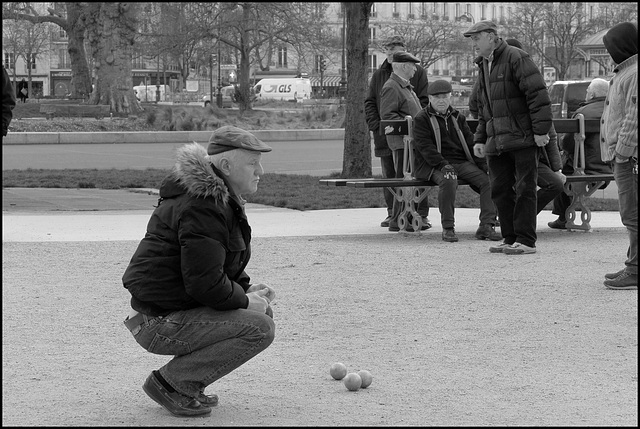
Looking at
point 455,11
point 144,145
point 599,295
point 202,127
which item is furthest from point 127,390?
point 455,11

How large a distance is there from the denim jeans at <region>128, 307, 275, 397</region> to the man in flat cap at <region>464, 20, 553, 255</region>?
15.8 ft

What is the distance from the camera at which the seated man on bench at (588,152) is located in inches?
436

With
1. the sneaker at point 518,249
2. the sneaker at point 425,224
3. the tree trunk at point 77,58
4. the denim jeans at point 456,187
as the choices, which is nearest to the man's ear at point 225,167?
the sneaker at point 518,249

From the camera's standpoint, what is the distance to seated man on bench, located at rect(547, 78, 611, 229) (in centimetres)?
1106

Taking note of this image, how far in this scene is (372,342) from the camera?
6086mm

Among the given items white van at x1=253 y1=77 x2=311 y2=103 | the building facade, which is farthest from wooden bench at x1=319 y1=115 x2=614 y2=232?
white van at x1=253 y1=77 x2=311 y2=103

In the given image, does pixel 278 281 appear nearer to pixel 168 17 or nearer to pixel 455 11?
pixel 168 17

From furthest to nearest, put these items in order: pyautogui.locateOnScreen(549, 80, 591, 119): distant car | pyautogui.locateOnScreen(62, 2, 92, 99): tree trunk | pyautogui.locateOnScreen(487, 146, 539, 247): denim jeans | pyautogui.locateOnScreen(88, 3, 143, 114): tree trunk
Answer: pyautogui.locateOnScreen(62, 2, 92, 99): tree trunk → pyautogui.locateOnScreen(88, 3, 143, 114): tree trunk → pyautogui.locateOnScreen(549, 80, 591, 119): distant car → pyautogui.locateOnScreen(487, 146, 539, 247): denim jeans

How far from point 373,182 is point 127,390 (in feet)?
19.3

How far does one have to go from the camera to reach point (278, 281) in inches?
315

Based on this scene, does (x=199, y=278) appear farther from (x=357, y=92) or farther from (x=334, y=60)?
(x=334, y=60)

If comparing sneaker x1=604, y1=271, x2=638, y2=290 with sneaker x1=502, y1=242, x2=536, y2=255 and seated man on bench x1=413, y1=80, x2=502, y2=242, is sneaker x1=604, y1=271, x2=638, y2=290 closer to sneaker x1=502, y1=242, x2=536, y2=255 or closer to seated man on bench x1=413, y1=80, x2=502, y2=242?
sneaker x1=502, y1=242, x2=536, y2=255

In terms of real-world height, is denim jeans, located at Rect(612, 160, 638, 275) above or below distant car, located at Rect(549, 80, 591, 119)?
below

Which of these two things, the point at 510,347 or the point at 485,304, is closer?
the point at 510,347
